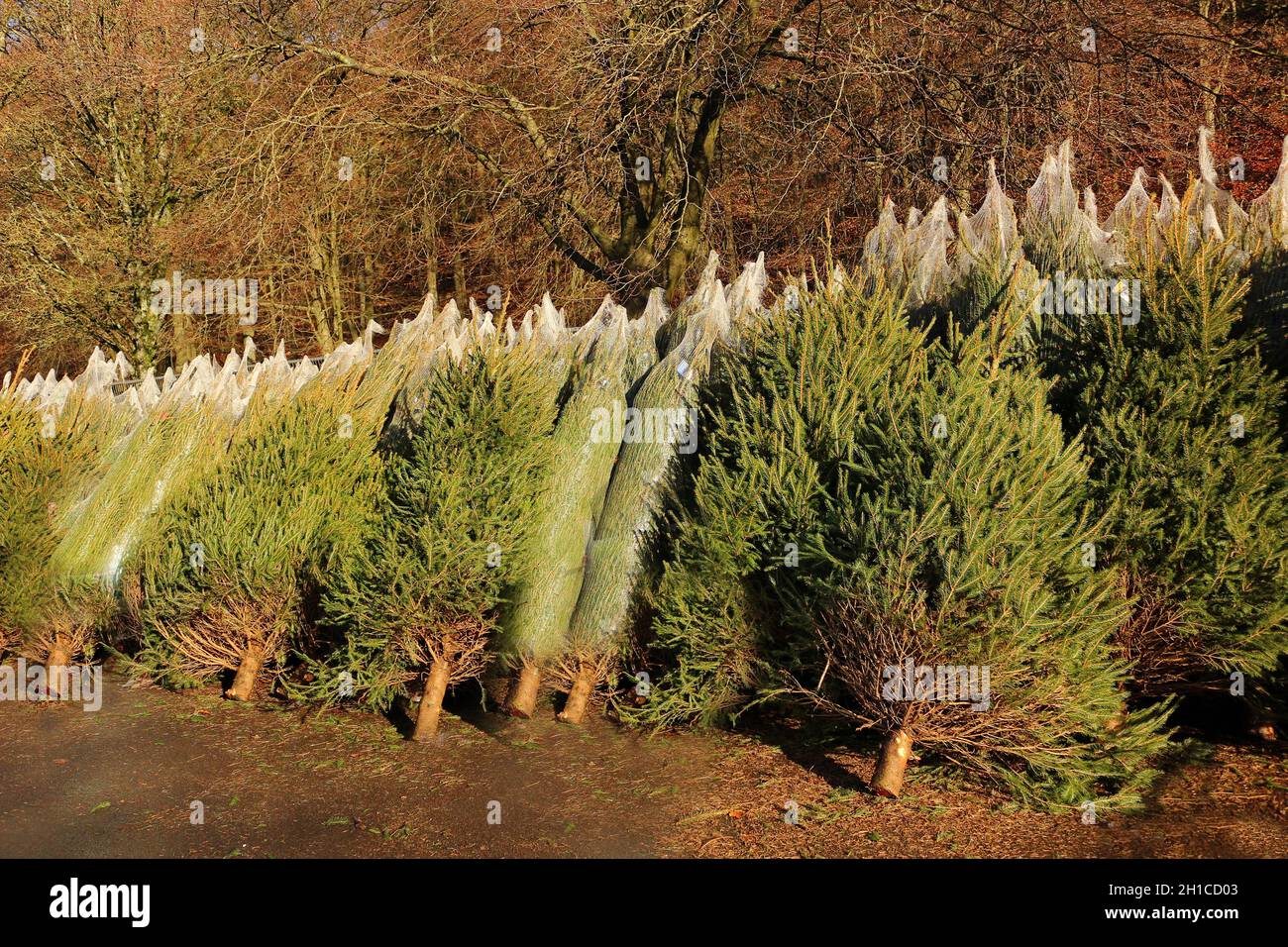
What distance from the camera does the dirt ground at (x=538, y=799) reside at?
4.42 metres

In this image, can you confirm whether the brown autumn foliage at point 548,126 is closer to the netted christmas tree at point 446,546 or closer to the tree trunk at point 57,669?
the netted christmas tree at point 446,546

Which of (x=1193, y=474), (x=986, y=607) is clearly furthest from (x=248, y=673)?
(x=1193, y=474)

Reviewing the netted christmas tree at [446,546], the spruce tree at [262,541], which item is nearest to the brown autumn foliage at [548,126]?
the netted christmas tree at [446,546]

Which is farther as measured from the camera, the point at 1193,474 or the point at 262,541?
the point at 262,541

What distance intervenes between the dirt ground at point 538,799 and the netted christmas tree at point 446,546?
373 millimetres

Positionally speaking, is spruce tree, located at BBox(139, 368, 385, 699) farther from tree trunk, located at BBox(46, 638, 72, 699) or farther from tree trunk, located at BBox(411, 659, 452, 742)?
tree trunk, located at BBox(411, 659, 452, 742)

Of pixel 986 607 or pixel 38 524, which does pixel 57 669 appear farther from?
pixel 986 607

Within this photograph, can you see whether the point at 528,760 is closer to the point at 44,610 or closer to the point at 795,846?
the point at 795,846

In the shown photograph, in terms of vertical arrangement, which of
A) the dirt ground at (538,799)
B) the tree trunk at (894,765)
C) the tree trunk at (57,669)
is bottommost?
the tree trunk at (57,669)

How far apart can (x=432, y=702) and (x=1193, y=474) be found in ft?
13.0

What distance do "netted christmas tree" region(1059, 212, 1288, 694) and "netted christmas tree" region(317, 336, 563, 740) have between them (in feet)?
10.0

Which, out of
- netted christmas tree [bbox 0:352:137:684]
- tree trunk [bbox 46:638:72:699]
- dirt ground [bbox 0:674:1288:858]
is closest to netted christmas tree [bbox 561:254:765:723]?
dirt ground [bbox 0:674:1288:858]

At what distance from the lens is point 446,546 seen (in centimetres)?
596

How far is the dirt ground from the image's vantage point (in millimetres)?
4418
